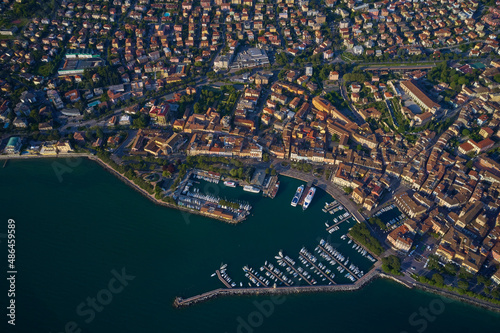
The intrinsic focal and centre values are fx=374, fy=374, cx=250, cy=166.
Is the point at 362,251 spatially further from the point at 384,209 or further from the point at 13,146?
the point at 13,146

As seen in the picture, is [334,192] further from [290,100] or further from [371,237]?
[290,100]

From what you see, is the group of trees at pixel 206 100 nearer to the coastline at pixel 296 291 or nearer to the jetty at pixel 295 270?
the jetty at pixel 295 270

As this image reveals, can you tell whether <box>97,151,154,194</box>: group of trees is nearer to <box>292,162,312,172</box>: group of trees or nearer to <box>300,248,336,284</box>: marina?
<box>292,162,312,172</box>: group of trees

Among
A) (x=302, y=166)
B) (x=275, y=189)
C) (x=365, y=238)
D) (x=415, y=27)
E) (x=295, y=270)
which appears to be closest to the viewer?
(x=295, y=270)

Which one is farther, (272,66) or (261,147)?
(272,66)

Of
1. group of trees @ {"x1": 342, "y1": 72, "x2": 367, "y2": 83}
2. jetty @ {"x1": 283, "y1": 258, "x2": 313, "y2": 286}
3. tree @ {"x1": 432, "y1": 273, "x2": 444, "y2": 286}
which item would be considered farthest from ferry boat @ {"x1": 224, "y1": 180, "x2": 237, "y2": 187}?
group of trees @ {"x1": 342, "y1": 72, "x2": 367, "y2": 83}

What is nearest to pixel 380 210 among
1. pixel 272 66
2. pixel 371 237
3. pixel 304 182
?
pixel 371 237

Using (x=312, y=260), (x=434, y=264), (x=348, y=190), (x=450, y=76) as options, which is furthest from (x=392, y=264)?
(x=450, y=76)
